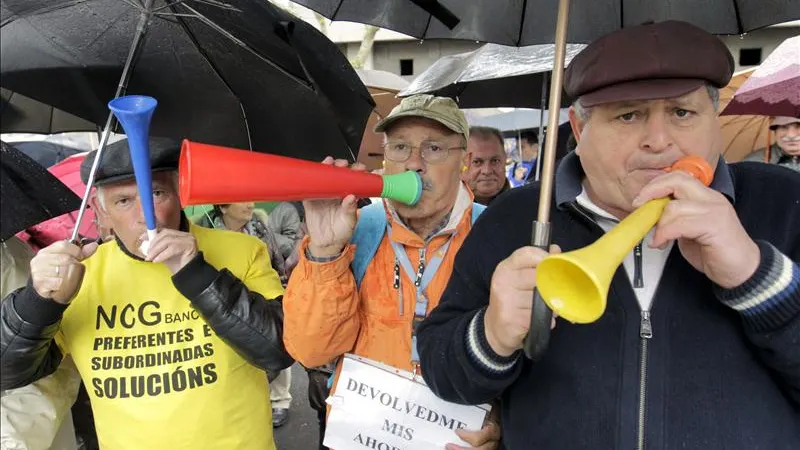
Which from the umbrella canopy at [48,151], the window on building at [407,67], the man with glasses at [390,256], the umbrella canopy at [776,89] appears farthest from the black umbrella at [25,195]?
the window on building at [407,67]

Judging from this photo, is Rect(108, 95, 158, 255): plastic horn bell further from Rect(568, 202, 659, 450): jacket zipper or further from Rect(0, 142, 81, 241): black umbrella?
Rect(568, 202, 659, 450): jacket zipper

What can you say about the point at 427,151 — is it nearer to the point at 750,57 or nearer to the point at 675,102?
the point at 675,102

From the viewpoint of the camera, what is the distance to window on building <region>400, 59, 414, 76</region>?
22.0 metres

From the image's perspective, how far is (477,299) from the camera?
1612 mm

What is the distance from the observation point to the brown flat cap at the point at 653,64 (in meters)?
1.34

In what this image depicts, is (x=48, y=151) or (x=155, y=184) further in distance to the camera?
(x=48, y=151)

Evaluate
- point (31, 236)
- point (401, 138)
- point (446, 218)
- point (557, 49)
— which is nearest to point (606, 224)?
point (557, 49)

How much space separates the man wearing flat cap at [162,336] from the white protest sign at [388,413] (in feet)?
0.89

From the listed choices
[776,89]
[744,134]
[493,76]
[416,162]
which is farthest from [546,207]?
[744,134]

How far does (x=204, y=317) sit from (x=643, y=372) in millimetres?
1399

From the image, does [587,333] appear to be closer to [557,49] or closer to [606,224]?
[606,224]

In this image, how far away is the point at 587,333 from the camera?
1.45 m

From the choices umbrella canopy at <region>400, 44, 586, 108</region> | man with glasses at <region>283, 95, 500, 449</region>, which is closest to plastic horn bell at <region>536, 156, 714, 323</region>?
man with glasses at <region>283, 95, 500, 449</region>

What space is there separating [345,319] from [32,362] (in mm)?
986
